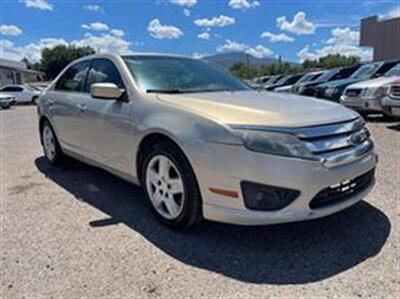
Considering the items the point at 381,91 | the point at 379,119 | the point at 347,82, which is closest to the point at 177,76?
the point at 381,91

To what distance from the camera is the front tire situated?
3.60 metres

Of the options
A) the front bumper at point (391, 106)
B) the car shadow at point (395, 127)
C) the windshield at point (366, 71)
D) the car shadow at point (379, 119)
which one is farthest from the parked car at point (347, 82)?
the front bumper at point (391, 106)

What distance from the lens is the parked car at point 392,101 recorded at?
916 centimetres

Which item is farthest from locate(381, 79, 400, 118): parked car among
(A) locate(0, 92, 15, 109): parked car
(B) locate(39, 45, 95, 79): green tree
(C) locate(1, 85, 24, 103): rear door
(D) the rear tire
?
(B) locate(39, 45, 95, 79): green tree

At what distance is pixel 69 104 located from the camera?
5.49 meters

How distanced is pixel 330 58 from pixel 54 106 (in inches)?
3635

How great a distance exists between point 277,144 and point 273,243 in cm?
88

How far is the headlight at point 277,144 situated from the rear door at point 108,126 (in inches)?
55.5

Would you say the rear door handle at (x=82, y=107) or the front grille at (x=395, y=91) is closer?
the rear door handle at (x=82, y=107)

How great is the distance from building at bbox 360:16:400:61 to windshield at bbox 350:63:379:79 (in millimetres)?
26463

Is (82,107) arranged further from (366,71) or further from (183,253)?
(366,71)

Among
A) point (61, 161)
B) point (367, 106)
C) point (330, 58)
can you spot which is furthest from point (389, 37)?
point (330, 58)

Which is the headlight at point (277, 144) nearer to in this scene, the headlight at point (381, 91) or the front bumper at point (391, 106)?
the front bumper at point (391, 106)

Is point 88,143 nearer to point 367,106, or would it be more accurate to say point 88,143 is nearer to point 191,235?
point 191,235
